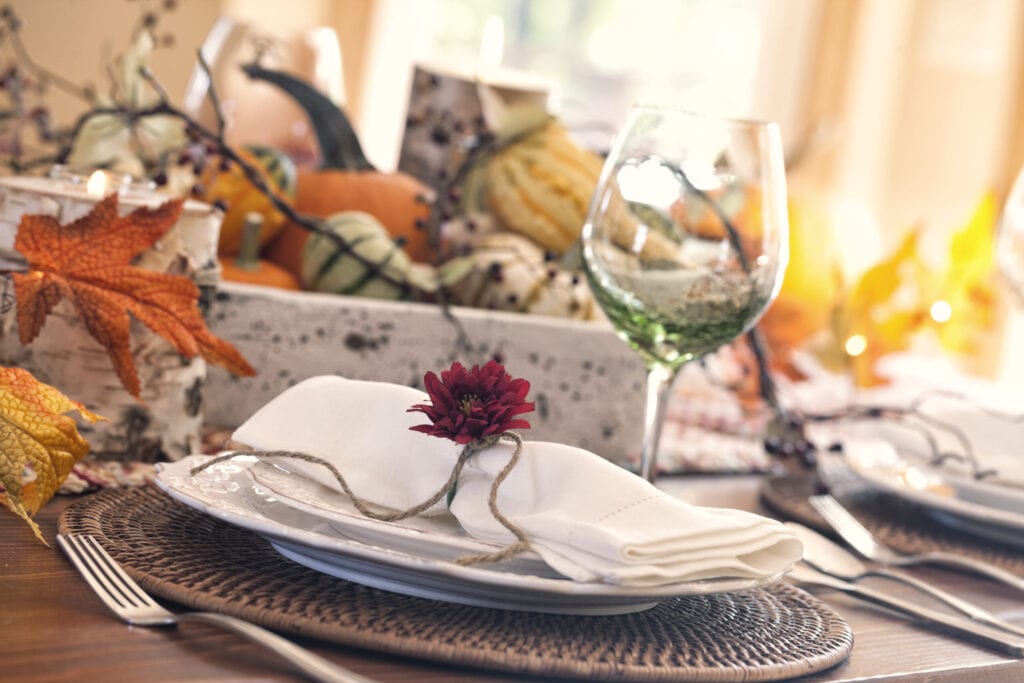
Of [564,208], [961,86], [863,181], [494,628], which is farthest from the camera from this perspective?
[863,181]

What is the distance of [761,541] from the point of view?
487mm

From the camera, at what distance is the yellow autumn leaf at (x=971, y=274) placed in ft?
5.33

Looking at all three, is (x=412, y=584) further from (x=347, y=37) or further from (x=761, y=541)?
(x=347, y=37)

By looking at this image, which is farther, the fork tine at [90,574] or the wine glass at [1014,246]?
the wine glass at [1014,246]

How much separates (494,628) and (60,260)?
319 millimetres

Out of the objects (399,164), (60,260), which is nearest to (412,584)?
(60,260)

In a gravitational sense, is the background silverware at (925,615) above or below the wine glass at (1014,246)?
below

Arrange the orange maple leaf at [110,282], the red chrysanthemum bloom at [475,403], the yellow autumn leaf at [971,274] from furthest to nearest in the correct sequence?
the yellow autumn leaf at [971,274] < the orange maple leaf at [110,282] < the red chrysanthemum bloom at [475,403]

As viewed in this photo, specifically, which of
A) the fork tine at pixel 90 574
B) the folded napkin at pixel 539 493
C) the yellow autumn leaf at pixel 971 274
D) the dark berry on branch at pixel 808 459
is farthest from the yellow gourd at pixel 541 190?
the yellow autumn leaf at pixel 971 274

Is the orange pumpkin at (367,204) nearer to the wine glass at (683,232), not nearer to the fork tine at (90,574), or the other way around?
the wine glass at (683,232)

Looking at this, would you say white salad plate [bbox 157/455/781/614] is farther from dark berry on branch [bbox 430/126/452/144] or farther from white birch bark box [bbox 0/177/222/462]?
dark berry on branch [bbox 430/126/452/144]

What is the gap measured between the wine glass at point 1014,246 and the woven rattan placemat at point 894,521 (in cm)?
32

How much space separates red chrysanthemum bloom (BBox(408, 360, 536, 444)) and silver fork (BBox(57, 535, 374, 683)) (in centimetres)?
11

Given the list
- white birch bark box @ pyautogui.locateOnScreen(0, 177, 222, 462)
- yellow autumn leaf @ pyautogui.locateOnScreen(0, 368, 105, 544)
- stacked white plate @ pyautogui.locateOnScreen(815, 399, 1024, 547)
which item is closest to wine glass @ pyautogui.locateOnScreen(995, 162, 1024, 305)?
stacked white plate @ pyautogui.locateOnScreen(815, 399, 1024, 547)
